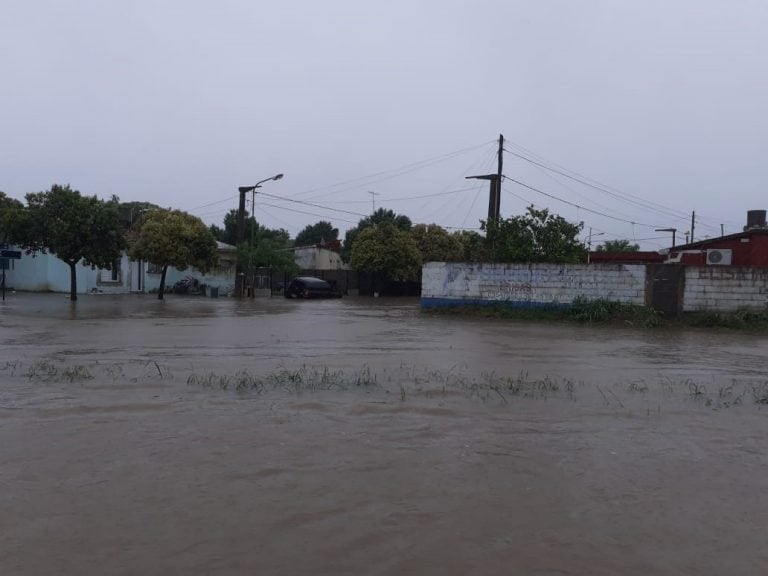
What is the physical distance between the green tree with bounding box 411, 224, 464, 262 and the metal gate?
2390 centimetres

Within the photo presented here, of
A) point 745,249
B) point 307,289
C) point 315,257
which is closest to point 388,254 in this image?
point 307,289

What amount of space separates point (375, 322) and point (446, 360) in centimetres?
933

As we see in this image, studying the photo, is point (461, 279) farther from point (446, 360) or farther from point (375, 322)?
point (446, 360)

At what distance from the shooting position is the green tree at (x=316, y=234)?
79812mm

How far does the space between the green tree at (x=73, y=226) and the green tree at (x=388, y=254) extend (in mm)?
17157

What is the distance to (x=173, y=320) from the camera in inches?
810

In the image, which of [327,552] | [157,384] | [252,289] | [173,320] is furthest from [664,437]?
[252,289]

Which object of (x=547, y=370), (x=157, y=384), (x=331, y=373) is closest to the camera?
(x=157, y=384)

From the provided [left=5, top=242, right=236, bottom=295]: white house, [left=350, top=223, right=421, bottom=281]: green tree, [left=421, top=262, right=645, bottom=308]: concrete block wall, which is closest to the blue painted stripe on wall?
[left=421, top=262, right=645, bottom=308]: concrete block wall

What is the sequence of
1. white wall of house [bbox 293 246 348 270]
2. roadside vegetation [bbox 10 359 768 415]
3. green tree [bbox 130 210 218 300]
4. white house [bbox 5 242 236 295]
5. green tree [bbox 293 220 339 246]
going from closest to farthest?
roadside vegetation [bbox 10 359 768 415] < green tree [bbox 130 210 218 300] < white house [bbox 5 242 236 295] < white wall of house [bbox 293 246 348 270] < green tree [bbox 293 220 339 246]

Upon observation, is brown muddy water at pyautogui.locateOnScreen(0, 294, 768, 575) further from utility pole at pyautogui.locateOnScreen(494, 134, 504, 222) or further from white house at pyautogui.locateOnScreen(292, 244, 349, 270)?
white house at pyautogui.locateOnScreen(292, 244, 349, 270)

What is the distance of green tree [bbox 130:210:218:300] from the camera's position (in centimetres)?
3275

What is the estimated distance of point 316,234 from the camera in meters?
80.2

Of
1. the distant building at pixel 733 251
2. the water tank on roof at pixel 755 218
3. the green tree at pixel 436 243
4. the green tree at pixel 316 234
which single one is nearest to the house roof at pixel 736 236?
the distant building at pixel 733 251
